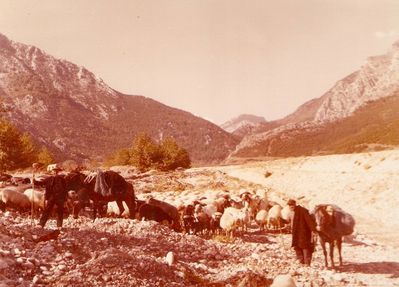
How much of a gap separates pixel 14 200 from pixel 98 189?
330 centimetres

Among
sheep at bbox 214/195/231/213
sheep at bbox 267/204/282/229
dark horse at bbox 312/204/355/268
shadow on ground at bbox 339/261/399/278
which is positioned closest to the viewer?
shadow on ground at bbox 339/261/399/278

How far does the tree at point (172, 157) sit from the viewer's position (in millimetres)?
75150

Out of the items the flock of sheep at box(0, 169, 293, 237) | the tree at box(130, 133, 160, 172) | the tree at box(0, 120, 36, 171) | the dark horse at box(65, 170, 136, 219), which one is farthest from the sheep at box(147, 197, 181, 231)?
the tree at box(130, 133, 160, 172)

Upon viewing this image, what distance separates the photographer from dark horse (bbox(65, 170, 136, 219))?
18.6 metres

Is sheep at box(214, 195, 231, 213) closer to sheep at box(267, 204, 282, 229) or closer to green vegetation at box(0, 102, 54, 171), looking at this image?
sheep at box(267, 204, 282, 229)

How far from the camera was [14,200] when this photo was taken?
17.8 meters

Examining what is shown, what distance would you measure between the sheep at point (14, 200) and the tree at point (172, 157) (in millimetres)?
56105

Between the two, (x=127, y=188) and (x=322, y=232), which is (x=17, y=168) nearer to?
(x=127, y=188)

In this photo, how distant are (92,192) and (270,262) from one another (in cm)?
890

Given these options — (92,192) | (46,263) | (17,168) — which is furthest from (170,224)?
(17,168)

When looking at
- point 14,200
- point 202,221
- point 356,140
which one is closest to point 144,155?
point 14,200


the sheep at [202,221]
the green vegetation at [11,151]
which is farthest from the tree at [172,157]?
the sheep at [202,221]

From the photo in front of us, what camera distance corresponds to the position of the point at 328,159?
210ft

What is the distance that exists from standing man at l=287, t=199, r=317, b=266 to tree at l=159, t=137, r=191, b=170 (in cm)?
6154
